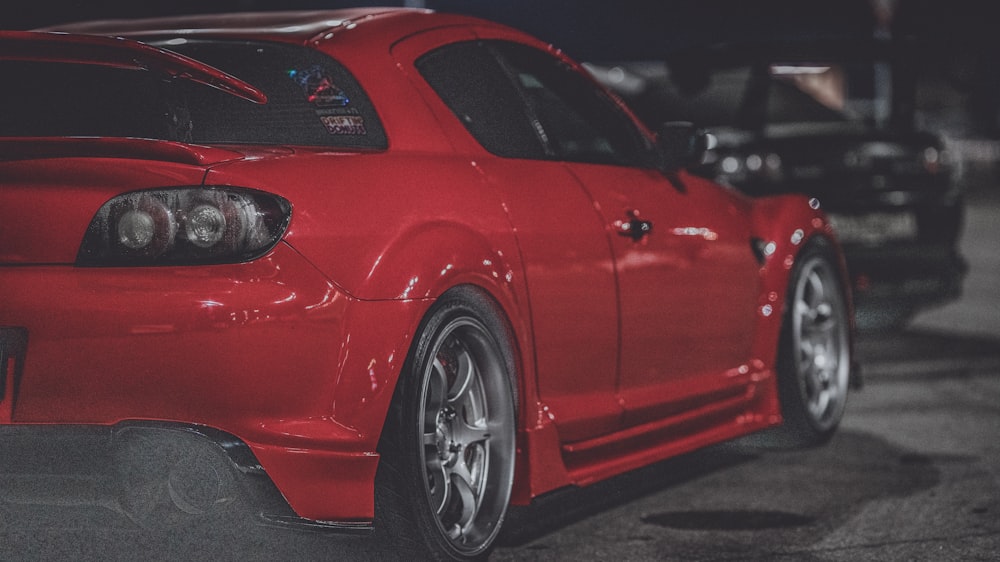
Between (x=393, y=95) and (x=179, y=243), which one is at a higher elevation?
(x=393, y=95)

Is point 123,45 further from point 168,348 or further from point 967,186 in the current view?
point 967,186

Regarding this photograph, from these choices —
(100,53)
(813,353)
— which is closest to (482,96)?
(100,53)

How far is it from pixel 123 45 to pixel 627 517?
2500mm

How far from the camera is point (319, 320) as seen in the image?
12.1ft

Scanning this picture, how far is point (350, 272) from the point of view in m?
3.77

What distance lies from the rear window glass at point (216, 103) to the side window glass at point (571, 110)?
891mm

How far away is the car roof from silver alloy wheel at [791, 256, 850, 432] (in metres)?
2.18

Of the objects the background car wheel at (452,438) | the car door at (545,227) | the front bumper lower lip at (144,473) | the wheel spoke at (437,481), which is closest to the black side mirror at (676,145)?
the car door at (545,227)

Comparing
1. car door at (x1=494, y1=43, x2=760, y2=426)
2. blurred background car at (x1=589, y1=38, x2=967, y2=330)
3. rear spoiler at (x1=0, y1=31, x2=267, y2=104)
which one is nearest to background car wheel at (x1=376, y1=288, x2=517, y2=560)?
car door at (x1=494, y1=43, x2=760, y2=426)

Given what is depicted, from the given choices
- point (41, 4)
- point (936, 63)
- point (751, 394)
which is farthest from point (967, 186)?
point (751, 394)

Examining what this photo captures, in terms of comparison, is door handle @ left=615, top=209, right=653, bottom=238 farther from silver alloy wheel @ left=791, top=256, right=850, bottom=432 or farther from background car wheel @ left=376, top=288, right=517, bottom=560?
silver alloy wheel @ left=791, top=256, right=850, bottom=432

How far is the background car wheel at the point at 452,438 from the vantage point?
397cm

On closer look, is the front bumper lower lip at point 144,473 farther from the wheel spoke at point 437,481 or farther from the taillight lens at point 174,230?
the wheel spoke at point 437,481

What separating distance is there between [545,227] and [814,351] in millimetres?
2430
